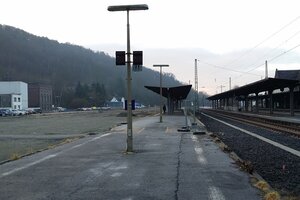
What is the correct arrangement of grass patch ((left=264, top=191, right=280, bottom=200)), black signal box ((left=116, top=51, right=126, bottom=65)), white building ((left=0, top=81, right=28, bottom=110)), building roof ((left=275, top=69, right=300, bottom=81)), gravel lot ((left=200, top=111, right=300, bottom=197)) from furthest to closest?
1. white building ((left=0, top=81, right=28, bottom=110))
2. building roof ((left=275, top=69, right=300, bottom=81))
3. black signal box ((left=116, top=51, right=126, bottom=65))
4. gravel lot ((left=200, top=111, right=300, bottom=197))
5. grass patch ((left=264, top=191, right=280, bottom=200))

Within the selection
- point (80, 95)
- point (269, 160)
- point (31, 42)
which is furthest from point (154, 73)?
point (269, 160)

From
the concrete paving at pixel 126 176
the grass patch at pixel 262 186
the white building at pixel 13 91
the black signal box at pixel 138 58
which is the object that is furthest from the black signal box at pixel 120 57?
the white building at pixel 13 91

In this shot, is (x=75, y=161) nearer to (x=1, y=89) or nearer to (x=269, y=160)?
(x=269, y=160)

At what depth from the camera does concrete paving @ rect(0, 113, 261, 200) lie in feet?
29.9

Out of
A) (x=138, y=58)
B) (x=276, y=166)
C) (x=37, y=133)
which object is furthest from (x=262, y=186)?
(x=37, y=133)

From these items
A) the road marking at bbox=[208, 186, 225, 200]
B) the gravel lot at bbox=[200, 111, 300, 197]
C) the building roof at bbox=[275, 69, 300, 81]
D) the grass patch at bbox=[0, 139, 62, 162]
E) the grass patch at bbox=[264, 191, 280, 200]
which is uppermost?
the building roof at bbox=[275, 69, 300, 81]

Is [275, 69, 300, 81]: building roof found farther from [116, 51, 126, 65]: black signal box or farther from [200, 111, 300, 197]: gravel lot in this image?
[116, 51, 126, 65]: black signal box

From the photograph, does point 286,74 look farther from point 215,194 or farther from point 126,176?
point 215,194

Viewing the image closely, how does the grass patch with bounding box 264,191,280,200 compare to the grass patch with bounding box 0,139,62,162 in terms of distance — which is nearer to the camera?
the grass patch with bounding box 264,191,280,200

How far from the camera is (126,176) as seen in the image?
11.3 m

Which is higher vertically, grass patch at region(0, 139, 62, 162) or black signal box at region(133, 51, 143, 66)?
black signal box at region(133, 51, 143, 66)

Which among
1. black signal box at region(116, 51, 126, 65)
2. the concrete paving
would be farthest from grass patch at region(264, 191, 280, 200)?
black signal box at region(116, 51, 126, 65)

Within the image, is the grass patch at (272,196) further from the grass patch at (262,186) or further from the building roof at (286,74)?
the building roof at (286,74)

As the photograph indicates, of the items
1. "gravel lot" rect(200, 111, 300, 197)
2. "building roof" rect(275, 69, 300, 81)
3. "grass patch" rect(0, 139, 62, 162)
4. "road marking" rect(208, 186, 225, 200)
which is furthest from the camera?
"building roof" rect(275, 69, 300, 81)
